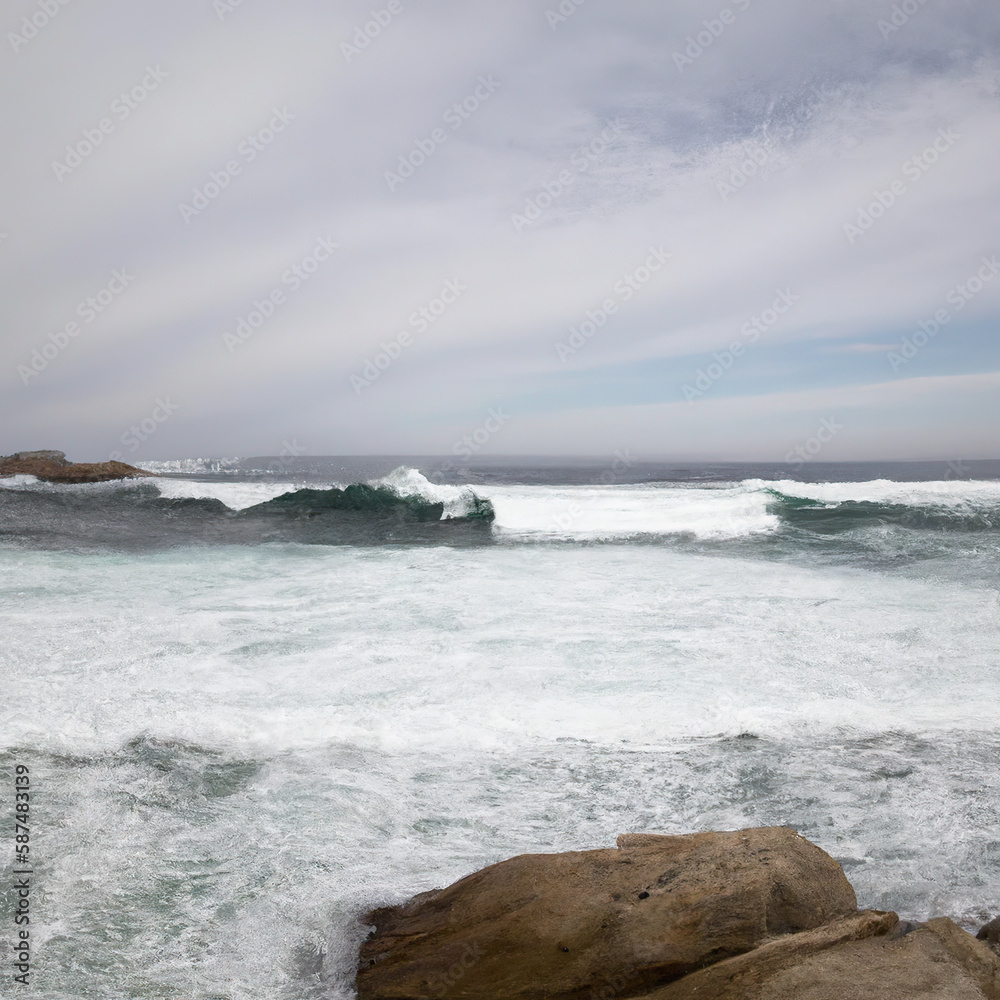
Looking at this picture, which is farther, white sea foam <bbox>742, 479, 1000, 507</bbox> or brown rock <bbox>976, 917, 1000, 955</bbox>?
white sea foam <bbox>742, 479, 1000, 507</bbox>

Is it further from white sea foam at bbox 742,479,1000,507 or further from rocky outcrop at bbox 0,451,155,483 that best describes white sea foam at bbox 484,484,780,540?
rocky outcrop at bbox 0,451,155,483

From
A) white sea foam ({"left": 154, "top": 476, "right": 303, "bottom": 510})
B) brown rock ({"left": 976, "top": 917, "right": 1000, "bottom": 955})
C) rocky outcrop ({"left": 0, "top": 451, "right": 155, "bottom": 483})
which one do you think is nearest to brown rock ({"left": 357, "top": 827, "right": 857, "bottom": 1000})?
brown rock ({"left": 976, "top": 917, "right": 1000, "bottom": 955})

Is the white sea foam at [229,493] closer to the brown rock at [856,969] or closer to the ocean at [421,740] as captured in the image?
the ocean at [421,740]

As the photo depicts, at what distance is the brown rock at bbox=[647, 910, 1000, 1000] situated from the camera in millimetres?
1798

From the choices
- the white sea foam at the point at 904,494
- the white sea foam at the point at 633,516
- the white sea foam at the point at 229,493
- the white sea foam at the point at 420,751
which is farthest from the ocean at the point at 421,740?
the white sea foam at the point at 229,493

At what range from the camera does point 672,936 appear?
6.83 feet

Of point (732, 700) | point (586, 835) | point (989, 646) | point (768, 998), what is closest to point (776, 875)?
point (768, 998)

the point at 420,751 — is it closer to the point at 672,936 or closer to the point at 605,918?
the point at 605,918

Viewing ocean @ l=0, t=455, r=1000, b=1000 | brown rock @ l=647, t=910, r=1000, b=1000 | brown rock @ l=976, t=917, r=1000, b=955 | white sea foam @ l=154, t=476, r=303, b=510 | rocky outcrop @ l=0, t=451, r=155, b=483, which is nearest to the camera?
brown rock @ l=647, t=910, r=1000, b=1000

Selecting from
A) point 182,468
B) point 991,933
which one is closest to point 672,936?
point 991,933

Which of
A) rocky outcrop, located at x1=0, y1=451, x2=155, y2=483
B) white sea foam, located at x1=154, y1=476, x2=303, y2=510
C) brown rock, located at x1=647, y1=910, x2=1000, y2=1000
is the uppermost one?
rocky outcrop, located at x1=0, y1=451, x2=155, y2=483

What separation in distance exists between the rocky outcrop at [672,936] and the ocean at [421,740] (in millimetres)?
358

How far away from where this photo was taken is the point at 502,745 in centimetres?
414

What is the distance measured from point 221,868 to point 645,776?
2098mm
